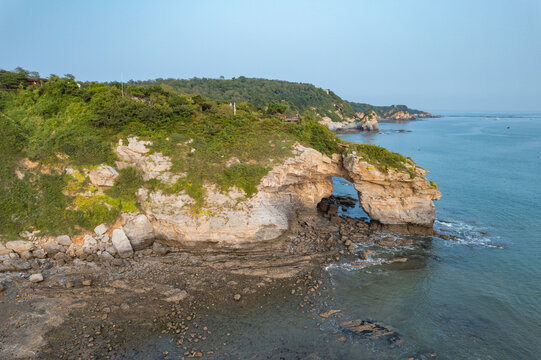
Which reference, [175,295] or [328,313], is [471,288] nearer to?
[328,313]

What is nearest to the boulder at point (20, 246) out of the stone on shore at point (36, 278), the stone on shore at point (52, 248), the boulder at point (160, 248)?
the stone on shore at point (52, 248)

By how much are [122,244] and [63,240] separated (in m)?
3.42

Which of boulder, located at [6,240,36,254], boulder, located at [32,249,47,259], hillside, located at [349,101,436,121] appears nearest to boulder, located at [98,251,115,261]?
boulder, located at [32,249,47,259]

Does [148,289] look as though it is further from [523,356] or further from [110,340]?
[523,356]

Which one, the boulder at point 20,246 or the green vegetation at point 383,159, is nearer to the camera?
the boulder at point 20,246

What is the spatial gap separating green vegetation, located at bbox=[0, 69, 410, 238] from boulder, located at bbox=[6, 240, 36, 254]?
1.62 ft

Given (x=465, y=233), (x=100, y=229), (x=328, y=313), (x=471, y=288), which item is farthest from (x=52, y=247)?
(x=465, y=233)

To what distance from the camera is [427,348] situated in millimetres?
12219

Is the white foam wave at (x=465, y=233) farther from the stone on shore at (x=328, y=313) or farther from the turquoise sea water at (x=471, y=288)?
the stone on shore at (x=328, y=313)

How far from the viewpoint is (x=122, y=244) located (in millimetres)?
18016

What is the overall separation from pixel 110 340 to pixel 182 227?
7.28 metres

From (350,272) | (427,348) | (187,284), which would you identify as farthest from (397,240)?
(187,284)

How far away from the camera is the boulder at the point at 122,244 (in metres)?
17.9

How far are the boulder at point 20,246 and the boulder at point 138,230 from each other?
16.7 ft
